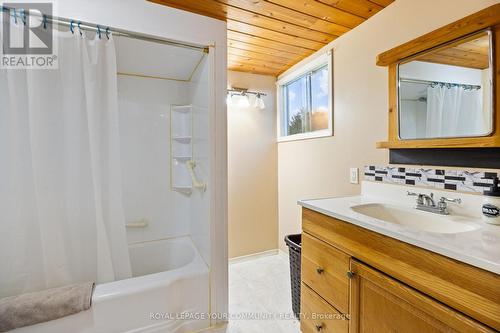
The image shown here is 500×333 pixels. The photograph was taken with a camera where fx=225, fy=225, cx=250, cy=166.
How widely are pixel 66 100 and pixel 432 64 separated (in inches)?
84.8

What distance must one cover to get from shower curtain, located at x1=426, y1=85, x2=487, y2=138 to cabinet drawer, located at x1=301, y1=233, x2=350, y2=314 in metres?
0.85

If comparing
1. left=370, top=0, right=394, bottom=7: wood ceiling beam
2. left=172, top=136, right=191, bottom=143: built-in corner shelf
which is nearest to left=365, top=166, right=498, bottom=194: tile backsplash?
left=370, top=0, right=394, bottom=7: wood ceiling beam

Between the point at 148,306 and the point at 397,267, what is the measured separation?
136 cm

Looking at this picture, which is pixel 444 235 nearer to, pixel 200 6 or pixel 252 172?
pixel 200 6

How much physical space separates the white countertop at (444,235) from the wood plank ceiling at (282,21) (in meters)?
1.22

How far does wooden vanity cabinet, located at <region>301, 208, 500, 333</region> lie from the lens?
65cm

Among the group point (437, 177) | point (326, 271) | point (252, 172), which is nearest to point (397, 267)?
point (326, 271)

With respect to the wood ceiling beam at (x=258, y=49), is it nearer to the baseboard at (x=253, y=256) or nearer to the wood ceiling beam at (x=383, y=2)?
the wood ceiling beam at (x=383, y=2)

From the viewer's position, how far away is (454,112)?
1157 millimetres

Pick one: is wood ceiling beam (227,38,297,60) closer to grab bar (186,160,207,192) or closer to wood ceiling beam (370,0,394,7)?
wood ceiling beam (370,0,394,7)

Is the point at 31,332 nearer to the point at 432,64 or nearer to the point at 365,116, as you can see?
the point at 365,116

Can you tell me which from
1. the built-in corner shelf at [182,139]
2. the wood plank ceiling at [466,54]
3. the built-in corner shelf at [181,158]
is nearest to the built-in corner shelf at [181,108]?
the built-in corner shelf at [182,139]

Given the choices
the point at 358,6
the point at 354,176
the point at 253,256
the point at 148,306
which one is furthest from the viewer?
the point at 253,256

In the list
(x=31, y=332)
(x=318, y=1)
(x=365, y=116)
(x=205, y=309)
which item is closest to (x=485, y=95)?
(x=365, y=116)
